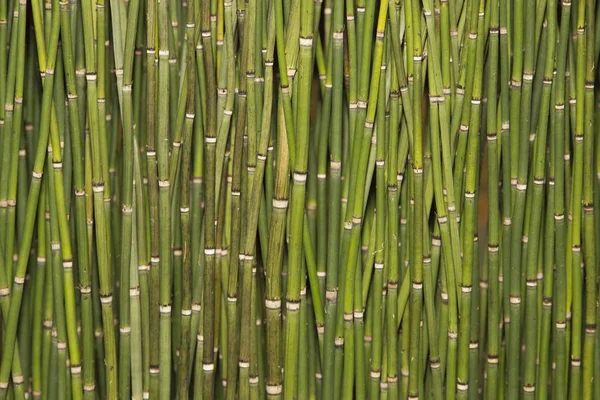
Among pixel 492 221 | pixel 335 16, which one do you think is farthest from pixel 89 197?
pixel 492 221

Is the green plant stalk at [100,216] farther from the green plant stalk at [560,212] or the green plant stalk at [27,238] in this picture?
the green plant stalk at [560,212]

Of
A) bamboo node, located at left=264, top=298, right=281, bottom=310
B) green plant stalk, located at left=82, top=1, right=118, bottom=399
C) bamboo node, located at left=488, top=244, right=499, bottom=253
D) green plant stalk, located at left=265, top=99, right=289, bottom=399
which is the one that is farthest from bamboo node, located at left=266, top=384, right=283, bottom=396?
bamboo node, located at left=488, top=244, right=499, bottom=253

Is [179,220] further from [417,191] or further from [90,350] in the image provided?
[417,191]

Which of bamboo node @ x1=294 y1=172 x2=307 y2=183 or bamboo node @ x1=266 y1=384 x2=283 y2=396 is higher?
bamboo node @ x1=294 y1=172 x2=307 y2=183

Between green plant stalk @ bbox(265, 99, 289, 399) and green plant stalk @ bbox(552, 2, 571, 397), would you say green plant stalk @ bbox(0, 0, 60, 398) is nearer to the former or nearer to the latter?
green plant stalk @ bbox(265, 99, 289, 399)

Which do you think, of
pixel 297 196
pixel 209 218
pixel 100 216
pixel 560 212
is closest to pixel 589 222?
→ pixel 560 212

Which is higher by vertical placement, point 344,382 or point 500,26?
point 500,26

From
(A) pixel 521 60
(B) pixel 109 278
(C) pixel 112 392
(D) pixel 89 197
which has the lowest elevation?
(C) pixel 112 392

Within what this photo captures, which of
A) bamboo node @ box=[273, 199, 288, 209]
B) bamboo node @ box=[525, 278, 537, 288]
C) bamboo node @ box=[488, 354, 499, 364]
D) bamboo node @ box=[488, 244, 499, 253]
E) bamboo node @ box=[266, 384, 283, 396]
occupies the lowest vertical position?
bamboo node @ box=[266, 384, 283, 396]

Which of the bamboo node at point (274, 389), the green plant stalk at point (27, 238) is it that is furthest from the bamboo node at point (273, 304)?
the green plant stalk at point (27, 238)
